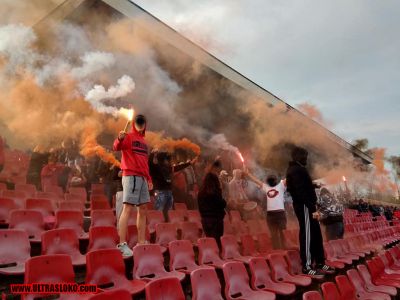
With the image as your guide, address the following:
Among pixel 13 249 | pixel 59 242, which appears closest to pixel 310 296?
pixel 59 242

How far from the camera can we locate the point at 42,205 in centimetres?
523

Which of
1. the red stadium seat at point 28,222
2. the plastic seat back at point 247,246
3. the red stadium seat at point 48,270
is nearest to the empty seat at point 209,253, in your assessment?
the plastic seat back at point 247,246

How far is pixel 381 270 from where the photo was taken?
19.5 feet

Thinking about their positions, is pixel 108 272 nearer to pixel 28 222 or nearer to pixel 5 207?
pixel 28 222

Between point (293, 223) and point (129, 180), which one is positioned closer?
point (129, 180)

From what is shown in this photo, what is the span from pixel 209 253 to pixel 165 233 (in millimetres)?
787

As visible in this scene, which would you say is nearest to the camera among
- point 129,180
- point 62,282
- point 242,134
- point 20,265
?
point 62,282

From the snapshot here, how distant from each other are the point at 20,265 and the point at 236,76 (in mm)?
9105

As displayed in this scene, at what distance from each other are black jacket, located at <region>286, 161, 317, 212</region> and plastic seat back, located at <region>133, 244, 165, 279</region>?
2.19 m

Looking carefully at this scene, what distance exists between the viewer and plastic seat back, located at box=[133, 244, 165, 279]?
11.6ft

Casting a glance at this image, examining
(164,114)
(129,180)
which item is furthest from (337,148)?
(129,180)

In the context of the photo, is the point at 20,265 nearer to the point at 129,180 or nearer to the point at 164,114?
the point at 129,180

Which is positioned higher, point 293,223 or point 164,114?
point 164,114

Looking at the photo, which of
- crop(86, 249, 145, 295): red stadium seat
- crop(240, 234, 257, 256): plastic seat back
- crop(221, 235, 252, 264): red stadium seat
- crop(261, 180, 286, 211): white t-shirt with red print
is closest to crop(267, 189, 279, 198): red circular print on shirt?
crop(261, 180, 286, 211): white t-shirt with red print
